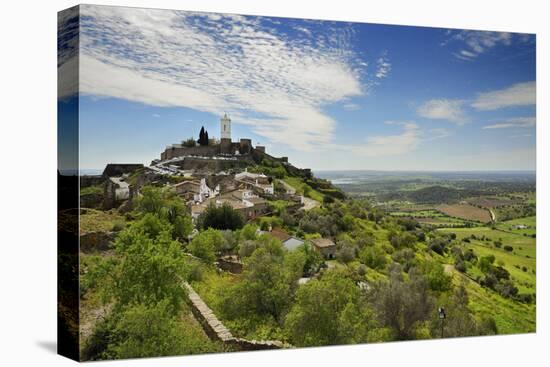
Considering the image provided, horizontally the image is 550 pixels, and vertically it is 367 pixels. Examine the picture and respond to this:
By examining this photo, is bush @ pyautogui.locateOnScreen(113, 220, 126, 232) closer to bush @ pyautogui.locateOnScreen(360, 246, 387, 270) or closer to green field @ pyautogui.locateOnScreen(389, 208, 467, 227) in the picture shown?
bush @ pyautogui.locateOnScreen(360, 246, 387, 270)

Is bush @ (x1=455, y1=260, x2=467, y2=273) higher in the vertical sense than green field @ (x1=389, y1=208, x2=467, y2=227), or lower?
lower

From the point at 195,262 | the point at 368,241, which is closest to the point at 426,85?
the point at 368,241

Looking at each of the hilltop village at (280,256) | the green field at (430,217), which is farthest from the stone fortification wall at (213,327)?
the green field at (430,217)

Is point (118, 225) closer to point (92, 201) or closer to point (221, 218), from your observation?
point (92, 201)

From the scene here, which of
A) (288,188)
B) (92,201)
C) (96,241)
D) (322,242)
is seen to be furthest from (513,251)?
(92,201)

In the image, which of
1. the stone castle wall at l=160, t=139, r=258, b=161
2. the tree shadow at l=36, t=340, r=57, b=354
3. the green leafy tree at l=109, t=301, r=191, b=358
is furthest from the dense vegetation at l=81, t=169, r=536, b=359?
the tree shadow at l=36, t=340, r=57, b=354

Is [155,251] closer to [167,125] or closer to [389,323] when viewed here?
[167,125]

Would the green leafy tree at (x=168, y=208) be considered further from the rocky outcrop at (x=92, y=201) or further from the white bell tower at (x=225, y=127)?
the white bell tower at (x=225, y=127)
